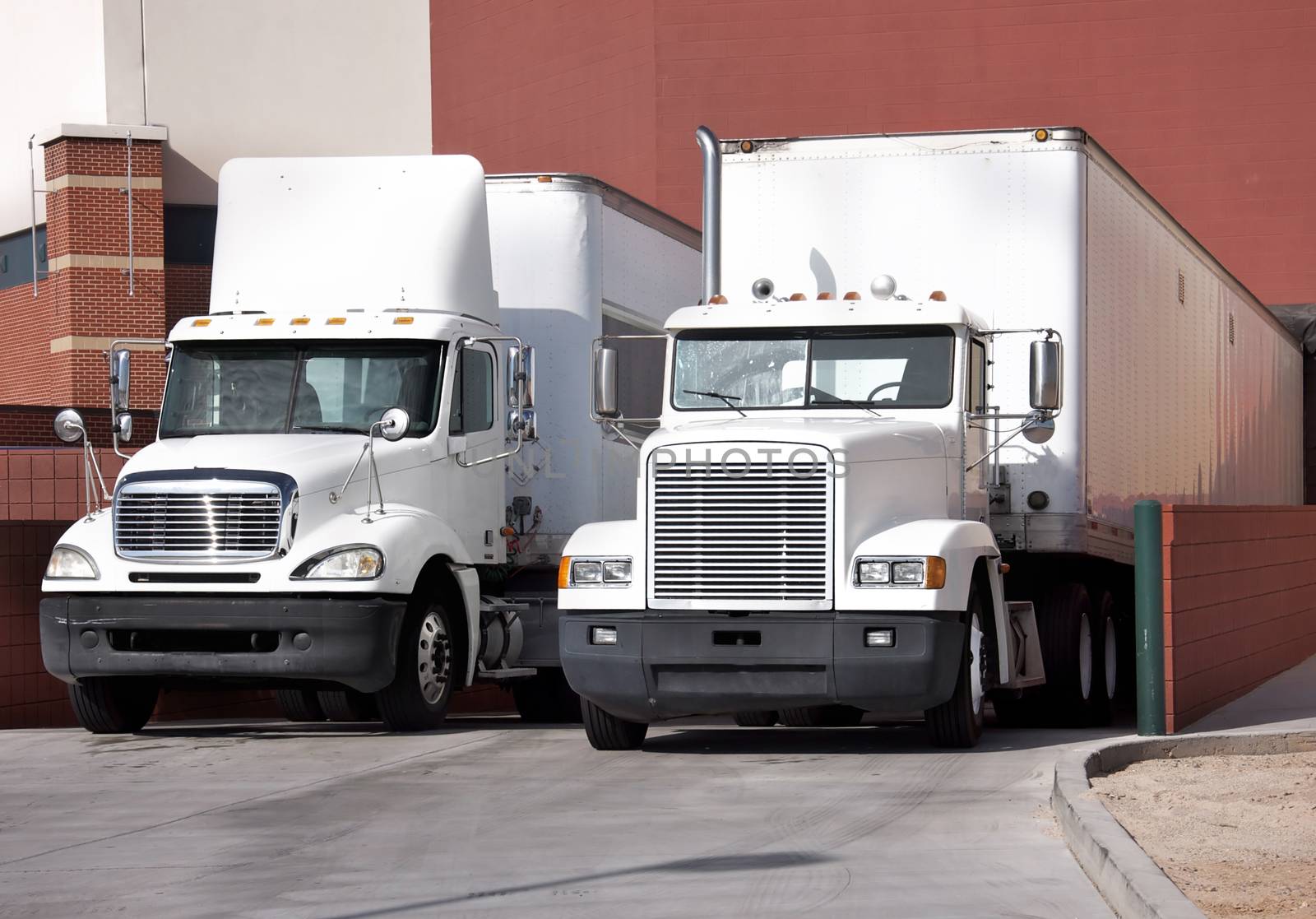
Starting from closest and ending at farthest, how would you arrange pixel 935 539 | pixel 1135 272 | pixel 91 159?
1. pixel 935 539
2. pixel 1135 272
3. pixel 91 159

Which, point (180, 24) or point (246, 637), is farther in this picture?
point (180, 24)

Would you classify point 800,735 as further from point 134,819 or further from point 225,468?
point 134,819

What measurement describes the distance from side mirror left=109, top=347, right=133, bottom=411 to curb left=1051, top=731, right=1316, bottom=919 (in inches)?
298

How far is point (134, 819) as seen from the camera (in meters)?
9.88

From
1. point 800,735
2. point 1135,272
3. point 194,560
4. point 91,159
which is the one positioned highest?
point 91,159

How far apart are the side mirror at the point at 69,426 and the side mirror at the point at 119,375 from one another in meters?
0.65

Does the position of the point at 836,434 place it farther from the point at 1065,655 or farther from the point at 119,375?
the point at 119,375

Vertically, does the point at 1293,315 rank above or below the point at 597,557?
above

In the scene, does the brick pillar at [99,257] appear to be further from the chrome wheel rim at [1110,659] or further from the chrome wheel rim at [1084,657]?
the chrome wheel rim at [1084,657]

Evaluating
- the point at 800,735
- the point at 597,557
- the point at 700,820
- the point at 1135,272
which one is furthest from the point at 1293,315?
the point at 700,820

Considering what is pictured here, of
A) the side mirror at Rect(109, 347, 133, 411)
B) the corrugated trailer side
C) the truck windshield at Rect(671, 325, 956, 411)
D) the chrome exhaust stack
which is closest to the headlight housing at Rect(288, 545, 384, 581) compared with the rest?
the truck windshield at Rect(671, 325, 956, 411)

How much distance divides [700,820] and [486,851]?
1319mm

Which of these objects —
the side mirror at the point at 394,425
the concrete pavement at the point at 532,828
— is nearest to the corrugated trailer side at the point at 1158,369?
the concrete pavement at the point at 532,828

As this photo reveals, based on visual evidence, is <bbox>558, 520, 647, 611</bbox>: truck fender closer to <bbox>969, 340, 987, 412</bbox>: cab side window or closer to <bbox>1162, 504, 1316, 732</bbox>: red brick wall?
<bbox>969, 340, 987, 412</bbox>: cab side window
